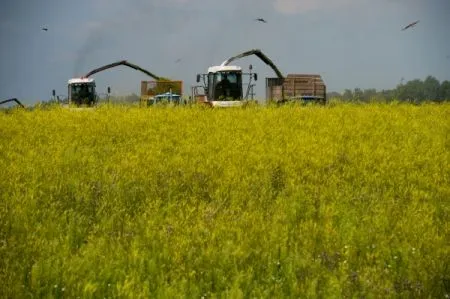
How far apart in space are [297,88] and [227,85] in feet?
25.0

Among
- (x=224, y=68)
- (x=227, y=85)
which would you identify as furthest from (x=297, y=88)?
(x=224, y=68)

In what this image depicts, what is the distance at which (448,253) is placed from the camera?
18.6 feet

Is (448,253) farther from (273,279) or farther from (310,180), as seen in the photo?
(310,180)

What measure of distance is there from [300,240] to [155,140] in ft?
22.4

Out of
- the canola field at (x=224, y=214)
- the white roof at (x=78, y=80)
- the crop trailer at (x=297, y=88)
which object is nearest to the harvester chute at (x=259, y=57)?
the crop trailer at (x=297, y=88)

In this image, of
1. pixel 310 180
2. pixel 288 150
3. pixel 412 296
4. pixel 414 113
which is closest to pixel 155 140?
pixel 288 150

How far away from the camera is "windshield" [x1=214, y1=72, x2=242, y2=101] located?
23109 millimetres

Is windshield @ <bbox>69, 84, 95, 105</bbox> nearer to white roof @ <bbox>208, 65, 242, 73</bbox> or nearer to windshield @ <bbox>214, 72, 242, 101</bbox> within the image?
white roof @ <bbox>208, 65, 242, 73</bbox>

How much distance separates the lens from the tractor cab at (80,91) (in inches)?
1118

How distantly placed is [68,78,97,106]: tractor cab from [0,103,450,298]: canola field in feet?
51.3

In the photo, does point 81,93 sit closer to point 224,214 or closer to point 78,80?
point 78,80

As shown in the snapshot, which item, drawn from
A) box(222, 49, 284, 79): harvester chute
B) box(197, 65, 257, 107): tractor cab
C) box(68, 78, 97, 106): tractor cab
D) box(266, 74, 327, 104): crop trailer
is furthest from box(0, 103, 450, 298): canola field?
box(266, 74, 327, 104): crop trailer

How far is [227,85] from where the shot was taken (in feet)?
76.1

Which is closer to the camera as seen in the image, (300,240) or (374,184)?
(300,240)
